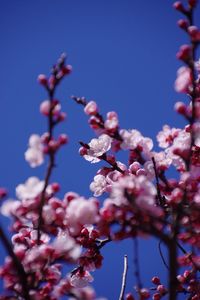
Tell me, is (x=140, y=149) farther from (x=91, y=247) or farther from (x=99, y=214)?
(x=91, y=247)

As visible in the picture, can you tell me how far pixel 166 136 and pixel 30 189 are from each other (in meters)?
1.64

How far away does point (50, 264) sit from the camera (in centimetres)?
204

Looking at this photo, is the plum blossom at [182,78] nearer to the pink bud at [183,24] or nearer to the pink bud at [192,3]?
the pink bud at [183,24]

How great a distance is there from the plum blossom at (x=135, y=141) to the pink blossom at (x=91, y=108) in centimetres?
23

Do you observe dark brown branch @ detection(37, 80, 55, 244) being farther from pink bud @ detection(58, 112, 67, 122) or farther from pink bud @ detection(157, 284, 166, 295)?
pink bud @ detection(157, 284, 166, 295)

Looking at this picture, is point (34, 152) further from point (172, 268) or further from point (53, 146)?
point (172, 268)

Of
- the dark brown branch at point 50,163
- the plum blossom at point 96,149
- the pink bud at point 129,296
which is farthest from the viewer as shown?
the pink bud at point 129,296

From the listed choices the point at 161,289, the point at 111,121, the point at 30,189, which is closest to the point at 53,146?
the point at 30,189

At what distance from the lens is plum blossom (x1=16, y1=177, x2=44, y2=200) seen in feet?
6.22

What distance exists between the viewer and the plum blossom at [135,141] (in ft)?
→ 7.70

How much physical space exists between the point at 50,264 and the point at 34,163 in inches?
24.9

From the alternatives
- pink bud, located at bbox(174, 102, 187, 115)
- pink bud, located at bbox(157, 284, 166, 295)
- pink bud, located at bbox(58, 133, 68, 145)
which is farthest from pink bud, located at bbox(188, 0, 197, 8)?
pink bud, located at bbox(157, 284, 166, 295)

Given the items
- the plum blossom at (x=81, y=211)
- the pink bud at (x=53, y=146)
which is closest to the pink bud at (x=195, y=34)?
the pink bud at (x=53, y=146)

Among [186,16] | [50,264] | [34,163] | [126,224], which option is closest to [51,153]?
[34,163]
